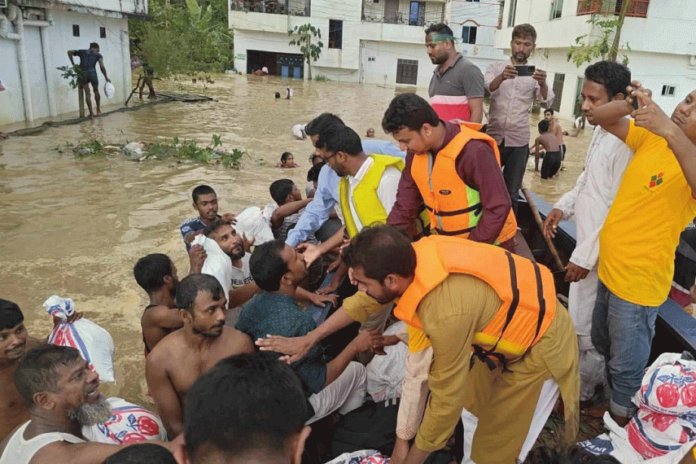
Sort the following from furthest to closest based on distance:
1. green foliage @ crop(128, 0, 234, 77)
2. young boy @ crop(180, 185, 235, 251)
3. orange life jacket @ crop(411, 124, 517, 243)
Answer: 1. green foliage @ crop(128, 0, 234, 77)
2. young boy @ crop(180, 185, 235, 251)
3. orange life jacket @ crop(411, 124, 517, 243)

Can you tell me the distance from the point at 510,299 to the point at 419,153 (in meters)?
1.06

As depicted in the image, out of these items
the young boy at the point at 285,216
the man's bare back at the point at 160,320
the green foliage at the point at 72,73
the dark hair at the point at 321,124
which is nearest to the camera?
the man's bare back at the point at 160,320

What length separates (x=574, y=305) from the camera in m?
2.93

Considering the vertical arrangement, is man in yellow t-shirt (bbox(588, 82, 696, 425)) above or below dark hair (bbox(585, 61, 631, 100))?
below

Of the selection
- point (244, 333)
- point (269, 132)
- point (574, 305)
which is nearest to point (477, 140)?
point (574, 305)

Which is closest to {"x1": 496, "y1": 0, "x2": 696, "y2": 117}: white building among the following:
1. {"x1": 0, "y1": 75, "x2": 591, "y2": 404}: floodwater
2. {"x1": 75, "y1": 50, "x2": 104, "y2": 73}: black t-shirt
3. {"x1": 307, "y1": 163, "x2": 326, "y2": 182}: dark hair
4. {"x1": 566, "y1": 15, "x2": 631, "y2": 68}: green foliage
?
{"x1": 566, "y1": 15, "x2": 631, "y2": 68}: green foliage

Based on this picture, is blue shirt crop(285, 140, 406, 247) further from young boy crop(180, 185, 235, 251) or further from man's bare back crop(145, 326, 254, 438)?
man's bare back crop(145, 326, 254, 438)

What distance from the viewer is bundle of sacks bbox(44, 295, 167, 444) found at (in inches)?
87.4

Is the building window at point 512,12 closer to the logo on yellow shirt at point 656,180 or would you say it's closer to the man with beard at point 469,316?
the logo on yellow shirt at point 656,180

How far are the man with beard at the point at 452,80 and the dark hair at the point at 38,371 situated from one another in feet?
9.61

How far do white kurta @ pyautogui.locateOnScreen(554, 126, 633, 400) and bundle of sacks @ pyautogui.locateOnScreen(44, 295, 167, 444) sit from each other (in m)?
2.19

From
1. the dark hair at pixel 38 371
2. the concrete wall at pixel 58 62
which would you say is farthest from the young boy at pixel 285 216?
the concrete wall at pixel 58 62

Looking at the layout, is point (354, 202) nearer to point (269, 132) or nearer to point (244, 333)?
point (244, 333)

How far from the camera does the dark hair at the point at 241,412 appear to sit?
104 centimetres
